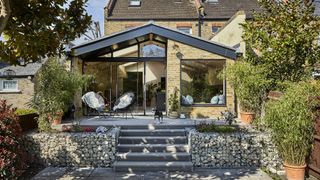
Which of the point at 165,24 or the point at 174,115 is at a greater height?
the point at 165,24

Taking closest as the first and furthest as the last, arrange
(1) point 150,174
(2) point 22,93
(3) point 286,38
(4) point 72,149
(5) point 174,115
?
(1) point 150,174
(4) point 72,149
(3) point 286,38
(5) point 174,115
(2) point 22,93

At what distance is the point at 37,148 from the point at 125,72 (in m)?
7.15

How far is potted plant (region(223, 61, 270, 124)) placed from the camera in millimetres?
11484

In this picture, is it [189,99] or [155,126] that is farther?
[189,99]

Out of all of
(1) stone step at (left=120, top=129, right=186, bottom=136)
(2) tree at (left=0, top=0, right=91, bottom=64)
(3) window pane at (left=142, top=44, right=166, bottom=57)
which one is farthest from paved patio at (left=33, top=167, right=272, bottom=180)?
(3) window pane at (left=142, top=44, right=166, bottom=57)

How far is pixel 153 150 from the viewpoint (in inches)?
412

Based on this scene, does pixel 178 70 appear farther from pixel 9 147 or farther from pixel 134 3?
pixel 134 3

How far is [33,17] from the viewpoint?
21.9ft

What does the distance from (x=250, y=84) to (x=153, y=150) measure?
13.2 ft

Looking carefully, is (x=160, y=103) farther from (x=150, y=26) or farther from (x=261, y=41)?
(x=261, y=41)

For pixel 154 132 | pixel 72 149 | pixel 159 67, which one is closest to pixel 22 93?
pixel 159 67

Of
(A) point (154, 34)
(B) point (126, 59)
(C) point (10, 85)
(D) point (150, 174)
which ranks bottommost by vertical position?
(D) point (150, 174)

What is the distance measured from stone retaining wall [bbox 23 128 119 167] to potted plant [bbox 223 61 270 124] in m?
4.87

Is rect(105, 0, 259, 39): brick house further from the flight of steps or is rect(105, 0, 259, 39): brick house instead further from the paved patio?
the paved patio
